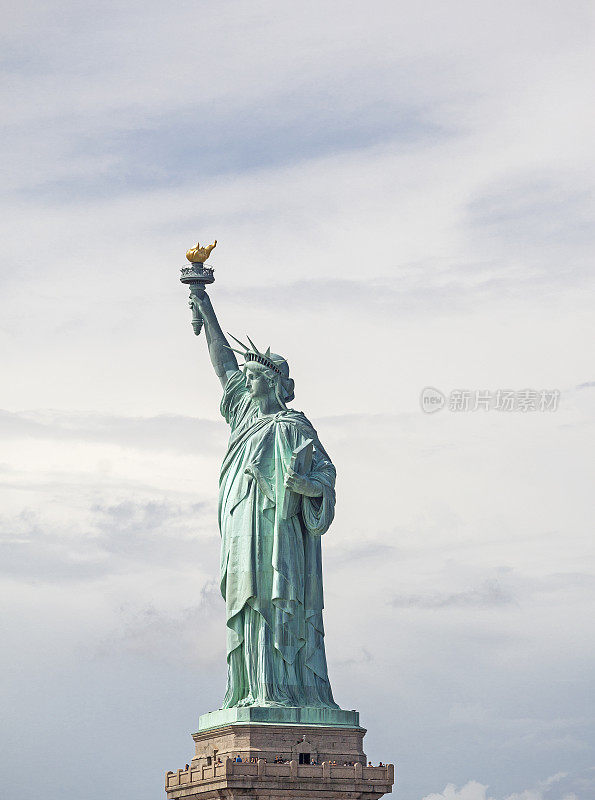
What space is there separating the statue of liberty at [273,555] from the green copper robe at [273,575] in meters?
0.02

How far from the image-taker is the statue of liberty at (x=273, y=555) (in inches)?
1983

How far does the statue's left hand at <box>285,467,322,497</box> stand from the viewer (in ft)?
165

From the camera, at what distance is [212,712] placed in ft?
166

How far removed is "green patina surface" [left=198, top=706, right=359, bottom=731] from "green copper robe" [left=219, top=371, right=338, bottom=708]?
0.34 meters

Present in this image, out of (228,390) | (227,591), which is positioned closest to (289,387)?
(228,390)

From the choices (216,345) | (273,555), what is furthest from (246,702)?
(216,345)

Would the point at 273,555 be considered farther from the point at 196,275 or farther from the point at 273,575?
the point at 196,275

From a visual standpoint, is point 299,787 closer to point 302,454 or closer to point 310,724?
point 310,724

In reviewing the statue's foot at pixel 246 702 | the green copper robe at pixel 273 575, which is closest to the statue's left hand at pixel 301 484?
the green copper robe at pixel 273 575

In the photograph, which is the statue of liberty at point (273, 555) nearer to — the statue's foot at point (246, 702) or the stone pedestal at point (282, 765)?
the statue's foot at point (246, 702)

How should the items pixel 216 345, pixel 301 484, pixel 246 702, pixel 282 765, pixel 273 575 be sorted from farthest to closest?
pixel 216 345 < pixel 273 575 < pixel 301 484 < pixel 246 702 < pixel 282 765

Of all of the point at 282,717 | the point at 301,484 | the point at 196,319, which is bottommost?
the point at 282,717

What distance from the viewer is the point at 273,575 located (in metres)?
50.7

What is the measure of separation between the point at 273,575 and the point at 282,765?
438 cm
